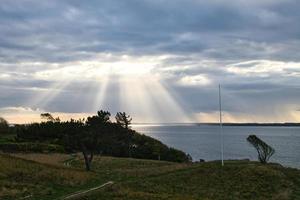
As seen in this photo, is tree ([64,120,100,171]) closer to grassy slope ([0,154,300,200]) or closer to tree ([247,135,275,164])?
grassy slope ([0,154,300,200])

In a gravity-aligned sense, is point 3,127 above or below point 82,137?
above

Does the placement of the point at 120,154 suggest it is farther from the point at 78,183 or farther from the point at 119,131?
the point at 78,183

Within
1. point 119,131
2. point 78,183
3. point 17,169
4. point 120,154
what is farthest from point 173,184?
point 120,154

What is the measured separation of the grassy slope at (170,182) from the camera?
39.4 metres

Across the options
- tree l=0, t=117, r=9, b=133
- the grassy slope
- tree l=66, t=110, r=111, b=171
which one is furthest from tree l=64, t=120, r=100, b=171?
tree l=0, t=117, r=9, b=133

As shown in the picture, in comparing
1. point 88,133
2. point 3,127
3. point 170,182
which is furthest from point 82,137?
point 3,127

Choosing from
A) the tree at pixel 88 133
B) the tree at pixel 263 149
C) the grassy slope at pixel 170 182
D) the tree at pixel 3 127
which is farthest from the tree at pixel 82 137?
the tree at pixel 3 127

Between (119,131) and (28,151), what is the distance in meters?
23.9

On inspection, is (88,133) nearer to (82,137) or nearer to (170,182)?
(82,137)

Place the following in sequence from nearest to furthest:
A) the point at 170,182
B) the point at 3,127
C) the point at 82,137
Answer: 1. the point at 170,182
2. the point at 82,137
3. the point at 3,127

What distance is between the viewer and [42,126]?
438 ft

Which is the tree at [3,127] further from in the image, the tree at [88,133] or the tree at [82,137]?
the tree at [82,137]

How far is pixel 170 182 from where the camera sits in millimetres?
48250

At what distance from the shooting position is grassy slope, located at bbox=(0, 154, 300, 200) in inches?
1550
